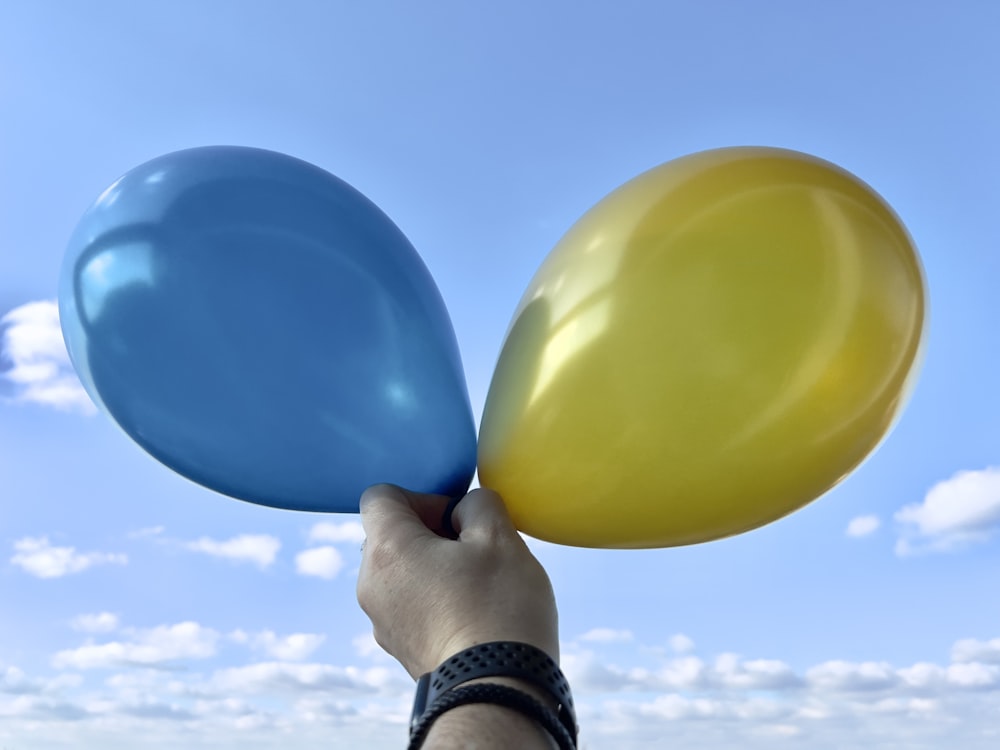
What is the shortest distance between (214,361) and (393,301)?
0.41 m

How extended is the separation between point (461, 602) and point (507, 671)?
17 cm

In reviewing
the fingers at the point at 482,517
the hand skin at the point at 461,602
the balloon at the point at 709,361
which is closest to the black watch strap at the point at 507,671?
the hand skin at the point at 461,602

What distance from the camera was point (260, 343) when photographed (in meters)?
1.89

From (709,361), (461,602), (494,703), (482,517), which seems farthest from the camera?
(709,361)

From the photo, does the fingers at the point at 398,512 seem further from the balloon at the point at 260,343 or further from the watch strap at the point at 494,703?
the watch strap at the point at 494,703

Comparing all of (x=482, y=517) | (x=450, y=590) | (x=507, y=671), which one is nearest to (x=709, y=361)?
(x=482, y=517)

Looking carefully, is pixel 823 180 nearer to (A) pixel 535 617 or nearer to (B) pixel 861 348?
(B) pixel 861 348

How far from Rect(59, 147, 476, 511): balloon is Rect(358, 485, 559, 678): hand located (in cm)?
45

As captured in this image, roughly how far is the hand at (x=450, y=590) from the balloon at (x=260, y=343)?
1.48 ft

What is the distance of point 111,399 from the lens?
6.57ft

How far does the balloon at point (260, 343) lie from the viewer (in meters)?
1.89

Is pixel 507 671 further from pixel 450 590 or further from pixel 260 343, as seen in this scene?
pixel 260 343

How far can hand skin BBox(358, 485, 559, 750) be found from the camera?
38.3 inches

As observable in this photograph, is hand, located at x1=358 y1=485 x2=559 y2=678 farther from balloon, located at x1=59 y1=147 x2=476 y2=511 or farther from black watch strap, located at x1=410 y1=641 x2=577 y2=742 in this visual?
balloon, located at x1=59 y1=147 x2=476 y2=511
